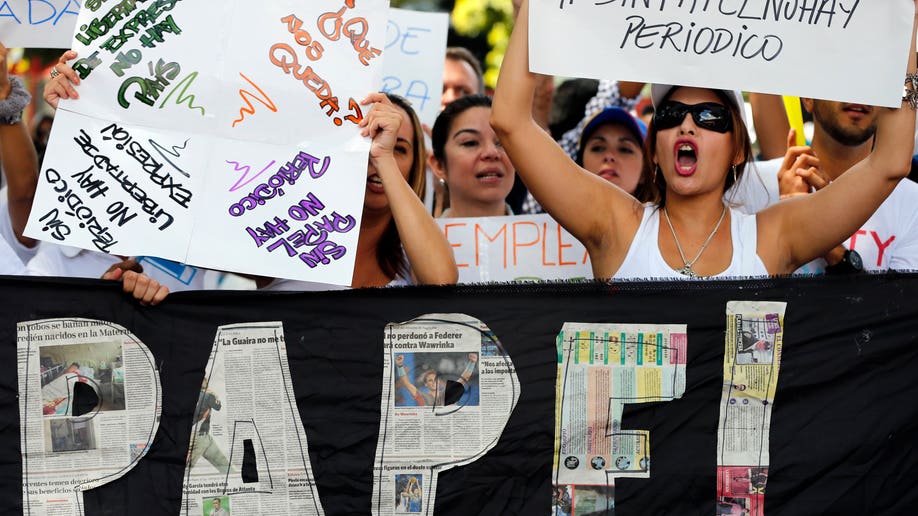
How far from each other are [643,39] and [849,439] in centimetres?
120

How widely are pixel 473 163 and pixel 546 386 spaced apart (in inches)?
60.4

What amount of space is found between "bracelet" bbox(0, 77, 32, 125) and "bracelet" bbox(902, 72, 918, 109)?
2621 mm

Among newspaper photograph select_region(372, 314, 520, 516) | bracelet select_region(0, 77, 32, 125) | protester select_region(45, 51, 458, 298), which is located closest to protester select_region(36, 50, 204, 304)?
protester select_region(45, 51, 458, 298)

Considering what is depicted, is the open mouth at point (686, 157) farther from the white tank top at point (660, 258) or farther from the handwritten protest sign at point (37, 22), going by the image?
the handwritten protest sign at point (37, 22)

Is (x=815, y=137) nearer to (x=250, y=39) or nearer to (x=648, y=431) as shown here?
(x=648, y=431)

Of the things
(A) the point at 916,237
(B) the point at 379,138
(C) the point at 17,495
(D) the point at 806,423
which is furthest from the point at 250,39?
(A) the point at 916,237

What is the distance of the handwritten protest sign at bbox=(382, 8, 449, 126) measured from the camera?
17.4 feet

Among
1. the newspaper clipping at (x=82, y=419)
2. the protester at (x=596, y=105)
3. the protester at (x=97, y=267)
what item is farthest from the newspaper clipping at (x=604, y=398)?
the protester at (x=596, y=105)

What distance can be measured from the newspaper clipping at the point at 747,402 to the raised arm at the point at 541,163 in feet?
1.32

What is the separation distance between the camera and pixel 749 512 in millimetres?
2922

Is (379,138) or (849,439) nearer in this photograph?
(849,439)

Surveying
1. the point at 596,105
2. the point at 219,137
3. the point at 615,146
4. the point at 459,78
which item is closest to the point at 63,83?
the point at 219,137

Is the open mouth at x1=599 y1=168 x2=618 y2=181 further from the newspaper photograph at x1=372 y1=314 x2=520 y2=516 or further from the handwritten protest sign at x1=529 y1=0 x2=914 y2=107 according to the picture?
the newspaper photograph at x1=372 y1=314 x2=520 y2=516

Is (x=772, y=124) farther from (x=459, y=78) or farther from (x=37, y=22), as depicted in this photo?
(x=37, y=22)
